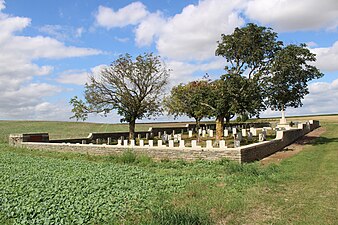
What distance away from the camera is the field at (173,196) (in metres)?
6.92

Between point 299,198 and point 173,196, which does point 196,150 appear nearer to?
point 173,196

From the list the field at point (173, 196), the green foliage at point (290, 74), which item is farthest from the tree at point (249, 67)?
the field at point (173, 196)

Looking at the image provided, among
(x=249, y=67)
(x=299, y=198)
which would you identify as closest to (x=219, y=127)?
(x=249, y=67)

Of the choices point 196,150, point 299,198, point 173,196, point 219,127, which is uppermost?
point 219,127

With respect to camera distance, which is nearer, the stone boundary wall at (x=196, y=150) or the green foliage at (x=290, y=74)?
the stone boundary wall at (x=196, y=150)

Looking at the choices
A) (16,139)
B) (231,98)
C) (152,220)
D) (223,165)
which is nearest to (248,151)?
(223,165)

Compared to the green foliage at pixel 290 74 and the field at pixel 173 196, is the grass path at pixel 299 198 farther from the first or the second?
the green foliage at pixel 290 74

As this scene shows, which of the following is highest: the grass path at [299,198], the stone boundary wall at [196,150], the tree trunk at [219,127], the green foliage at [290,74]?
the green foliage at [290,74]

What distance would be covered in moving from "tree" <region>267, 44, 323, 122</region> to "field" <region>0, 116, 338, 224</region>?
971cm

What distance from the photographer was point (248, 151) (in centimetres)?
1526

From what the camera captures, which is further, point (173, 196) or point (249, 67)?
point (249, 67)

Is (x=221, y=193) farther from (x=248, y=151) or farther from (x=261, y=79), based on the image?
(x=261, y=79)

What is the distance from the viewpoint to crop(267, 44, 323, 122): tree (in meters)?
21.5

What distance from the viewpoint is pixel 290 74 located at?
22125 millimetres
